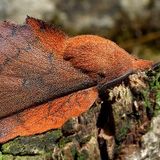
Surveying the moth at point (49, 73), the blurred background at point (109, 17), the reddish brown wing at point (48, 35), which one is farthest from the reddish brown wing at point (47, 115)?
the blurred background at point (109, 17)

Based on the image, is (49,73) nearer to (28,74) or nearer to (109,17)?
(28,74)

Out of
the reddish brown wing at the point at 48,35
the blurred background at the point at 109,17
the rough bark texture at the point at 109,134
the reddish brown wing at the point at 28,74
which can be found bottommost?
the rough bark texture at the point at 109,134

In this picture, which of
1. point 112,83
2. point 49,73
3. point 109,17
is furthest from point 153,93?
point 109,17

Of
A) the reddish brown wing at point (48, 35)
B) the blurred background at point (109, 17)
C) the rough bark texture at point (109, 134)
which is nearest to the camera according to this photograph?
the rough bark texture at point (109, 134)

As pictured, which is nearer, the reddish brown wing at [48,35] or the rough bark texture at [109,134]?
the rough bark texture at [109,134]

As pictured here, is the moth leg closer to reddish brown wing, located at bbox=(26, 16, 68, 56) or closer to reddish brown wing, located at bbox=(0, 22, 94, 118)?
reddish brown wing, located at bbox=(0, 22, 94, 118)

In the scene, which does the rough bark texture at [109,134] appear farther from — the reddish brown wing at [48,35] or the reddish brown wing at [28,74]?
the reddish brown wing at [48,35]

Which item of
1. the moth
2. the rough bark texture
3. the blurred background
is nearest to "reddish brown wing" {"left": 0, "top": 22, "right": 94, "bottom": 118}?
the moth
